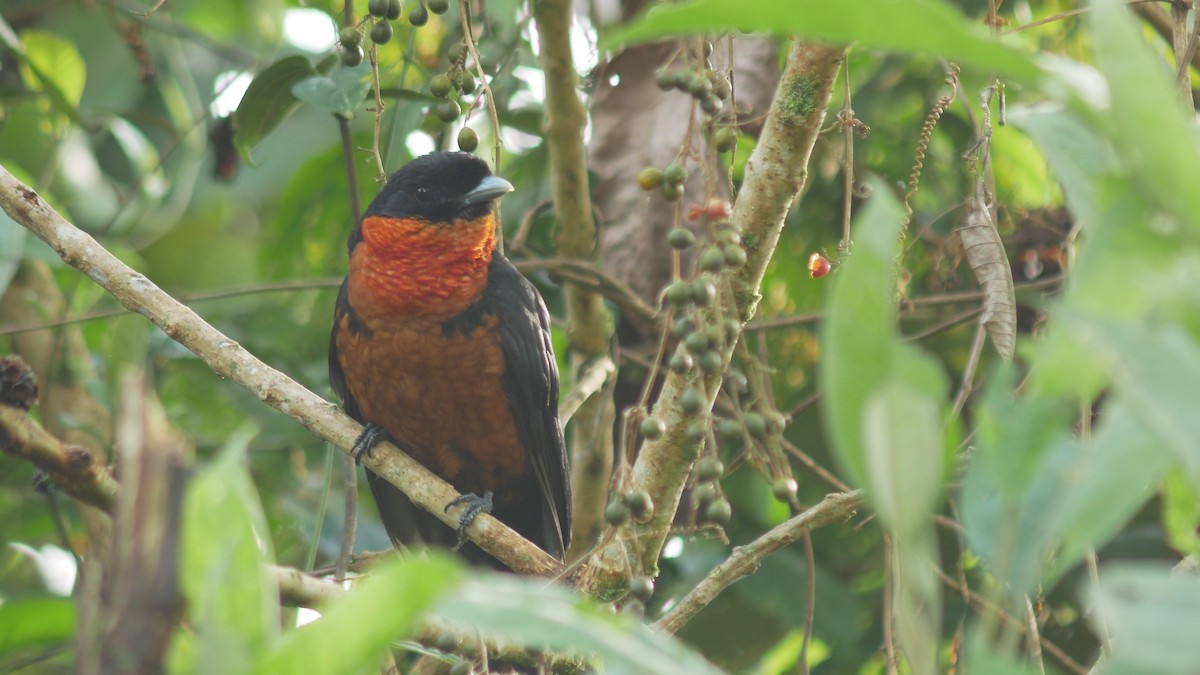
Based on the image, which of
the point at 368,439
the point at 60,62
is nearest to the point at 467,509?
the point at 368,439

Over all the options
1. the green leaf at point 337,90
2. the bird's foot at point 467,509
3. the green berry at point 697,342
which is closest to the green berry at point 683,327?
the green berry at point 697,342

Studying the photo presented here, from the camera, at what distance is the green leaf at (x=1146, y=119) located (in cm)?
98

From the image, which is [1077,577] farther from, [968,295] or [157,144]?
[157,144]

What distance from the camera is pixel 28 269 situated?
4387 millimetres

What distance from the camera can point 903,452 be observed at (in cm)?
97

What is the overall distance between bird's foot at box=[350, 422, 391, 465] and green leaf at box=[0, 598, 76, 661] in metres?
0.81

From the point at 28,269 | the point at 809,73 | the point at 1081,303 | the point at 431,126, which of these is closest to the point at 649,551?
the point at 809,73

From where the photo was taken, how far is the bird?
12.0 feet

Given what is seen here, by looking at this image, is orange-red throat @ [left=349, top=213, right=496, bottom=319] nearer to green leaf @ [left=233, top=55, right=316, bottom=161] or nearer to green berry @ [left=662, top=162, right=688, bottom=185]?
green leaf @ [left=233, top=55, right=316, bottom=161]

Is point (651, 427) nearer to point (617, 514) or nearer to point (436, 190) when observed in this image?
point (617, 514)

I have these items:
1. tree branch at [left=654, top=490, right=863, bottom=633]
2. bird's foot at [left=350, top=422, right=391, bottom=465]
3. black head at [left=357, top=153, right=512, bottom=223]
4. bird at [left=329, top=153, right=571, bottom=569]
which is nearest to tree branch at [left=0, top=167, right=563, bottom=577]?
bird's foot at [left=350, top=422, right=391, bottom=465]

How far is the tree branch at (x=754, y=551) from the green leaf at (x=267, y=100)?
1815mm

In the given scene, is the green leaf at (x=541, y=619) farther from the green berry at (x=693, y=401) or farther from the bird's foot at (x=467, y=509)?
the bird's foot at (x=467, y=509)

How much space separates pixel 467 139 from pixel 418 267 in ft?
3.27
